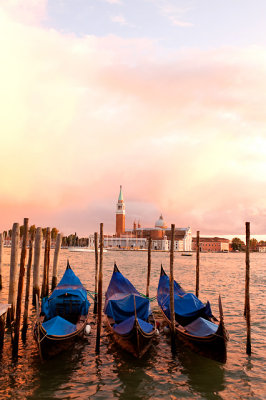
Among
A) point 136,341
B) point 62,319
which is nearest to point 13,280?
point 62,319

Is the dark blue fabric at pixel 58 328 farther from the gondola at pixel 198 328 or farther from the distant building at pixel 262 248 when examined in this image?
the distant building at pixel 262 248

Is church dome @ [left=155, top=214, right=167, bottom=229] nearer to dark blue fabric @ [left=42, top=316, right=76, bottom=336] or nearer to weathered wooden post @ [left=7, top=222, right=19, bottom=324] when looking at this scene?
weathered wooden post @ [left=7, top=222, right=19, bottom=324]

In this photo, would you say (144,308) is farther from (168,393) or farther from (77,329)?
(168,393)

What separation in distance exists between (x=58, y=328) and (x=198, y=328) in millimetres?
3524

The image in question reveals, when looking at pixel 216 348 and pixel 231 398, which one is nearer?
pixel 231 398

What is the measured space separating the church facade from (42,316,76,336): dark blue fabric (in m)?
119

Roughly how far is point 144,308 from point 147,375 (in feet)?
8.47

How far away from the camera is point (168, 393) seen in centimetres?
657

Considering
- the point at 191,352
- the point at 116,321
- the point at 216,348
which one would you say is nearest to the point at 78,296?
the point at 116,321

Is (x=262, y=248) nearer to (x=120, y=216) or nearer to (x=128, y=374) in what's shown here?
(x=120, y=216)

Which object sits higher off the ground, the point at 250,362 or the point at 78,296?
the point at 78,296

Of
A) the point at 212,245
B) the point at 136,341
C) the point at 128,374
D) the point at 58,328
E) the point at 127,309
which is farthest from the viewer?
the point at 212,245

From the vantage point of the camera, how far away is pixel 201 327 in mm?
8656

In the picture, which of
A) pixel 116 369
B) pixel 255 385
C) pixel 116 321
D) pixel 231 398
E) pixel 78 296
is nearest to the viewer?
pixel 231 398
